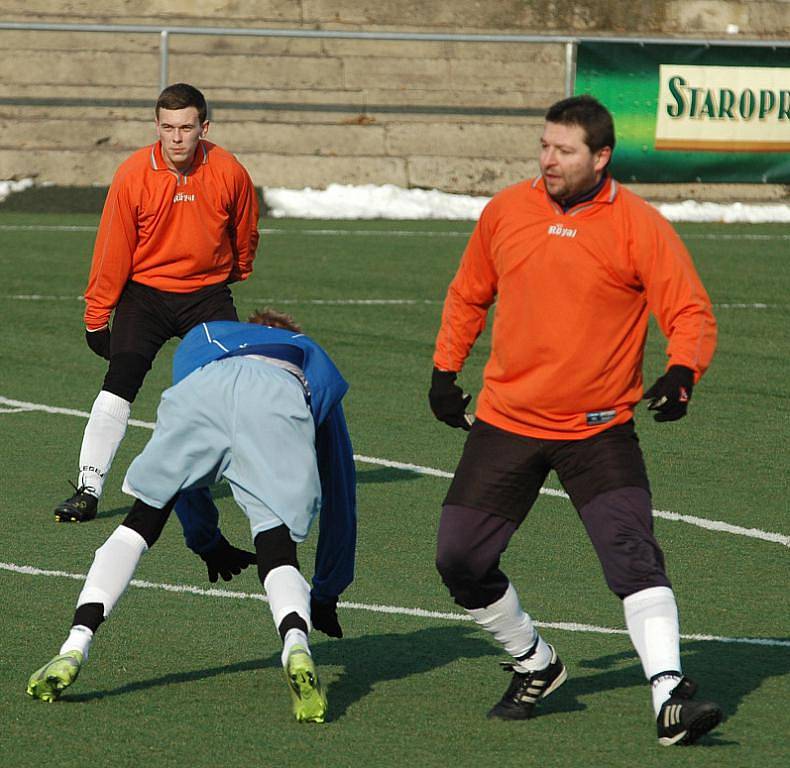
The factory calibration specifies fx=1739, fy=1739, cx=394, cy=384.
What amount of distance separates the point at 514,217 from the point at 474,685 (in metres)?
1.74

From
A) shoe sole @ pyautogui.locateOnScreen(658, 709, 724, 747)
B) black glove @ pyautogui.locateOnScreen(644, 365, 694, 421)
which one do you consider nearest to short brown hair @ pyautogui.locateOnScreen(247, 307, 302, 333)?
black glove @ pyautogui.locateOnScreen(644, 365, 694, 421)

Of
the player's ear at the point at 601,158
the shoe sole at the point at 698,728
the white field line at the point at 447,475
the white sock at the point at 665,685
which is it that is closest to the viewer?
the shoe sole at the point at 698,728

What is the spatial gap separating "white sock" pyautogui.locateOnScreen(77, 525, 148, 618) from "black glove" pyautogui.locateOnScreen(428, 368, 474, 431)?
112 centimetres

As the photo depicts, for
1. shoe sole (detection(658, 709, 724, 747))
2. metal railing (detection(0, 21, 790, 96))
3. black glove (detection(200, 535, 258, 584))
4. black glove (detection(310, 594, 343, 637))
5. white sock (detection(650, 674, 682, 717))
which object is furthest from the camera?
metal railing (detection(0, 21, 790, 96))

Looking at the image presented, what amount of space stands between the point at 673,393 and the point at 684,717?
102 cm

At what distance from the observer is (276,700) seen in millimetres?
6078

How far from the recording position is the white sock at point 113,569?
5.88 meters

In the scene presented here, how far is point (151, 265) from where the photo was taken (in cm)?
902

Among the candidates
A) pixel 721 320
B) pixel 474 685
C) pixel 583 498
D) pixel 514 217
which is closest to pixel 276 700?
pixel 474 685

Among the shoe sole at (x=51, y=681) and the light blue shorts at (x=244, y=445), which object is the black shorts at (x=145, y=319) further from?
the shoe sole at (x=51, y=681)

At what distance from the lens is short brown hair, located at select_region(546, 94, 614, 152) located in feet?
18.4

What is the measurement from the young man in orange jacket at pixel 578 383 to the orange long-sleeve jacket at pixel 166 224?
328cm

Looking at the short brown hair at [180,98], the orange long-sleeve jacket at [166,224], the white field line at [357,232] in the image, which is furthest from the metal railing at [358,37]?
the short brown hair at [180,98]

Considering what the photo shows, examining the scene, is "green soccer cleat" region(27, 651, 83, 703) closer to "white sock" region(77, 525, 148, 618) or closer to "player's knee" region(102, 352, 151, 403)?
"white sock" region(77, 525, 148, 618)
